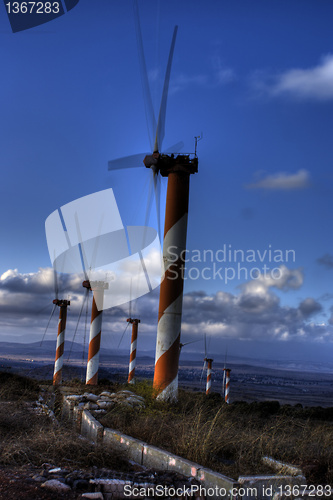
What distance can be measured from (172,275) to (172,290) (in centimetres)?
50

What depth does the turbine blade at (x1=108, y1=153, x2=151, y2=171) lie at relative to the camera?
15.3 m

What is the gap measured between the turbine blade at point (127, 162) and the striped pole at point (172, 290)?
5.38 ft

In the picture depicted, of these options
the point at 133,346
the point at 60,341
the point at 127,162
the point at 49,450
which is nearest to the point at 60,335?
the point at 60,341

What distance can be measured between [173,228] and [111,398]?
18.5ft

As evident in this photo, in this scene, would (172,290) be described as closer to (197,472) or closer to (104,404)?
(104,404)

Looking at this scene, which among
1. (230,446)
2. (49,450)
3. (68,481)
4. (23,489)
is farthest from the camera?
(230,446)

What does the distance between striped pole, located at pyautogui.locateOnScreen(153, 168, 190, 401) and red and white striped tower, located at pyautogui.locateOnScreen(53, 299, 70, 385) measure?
1099 centimetres

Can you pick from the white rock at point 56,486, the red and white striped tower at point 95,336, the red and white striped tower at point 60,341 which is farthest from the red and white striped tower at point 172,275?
the red and white striped tower at point 60,341

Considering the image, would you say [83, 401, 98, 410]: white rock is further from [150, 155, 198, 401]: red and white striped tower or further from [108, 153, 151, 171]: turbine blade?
[108, 153, 151, 171]: turbine blade

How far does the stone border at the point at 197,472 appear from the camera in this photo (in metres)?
5.29

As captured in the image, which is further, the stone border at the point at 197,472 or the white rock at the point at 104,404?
the white rock at the point at 104,404

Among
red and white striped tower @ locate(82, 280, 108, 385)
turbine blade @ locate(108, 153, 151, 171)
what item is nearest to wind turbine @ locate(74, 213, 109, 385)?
red and white striped tower @ locate(82, 280, 108, 385)

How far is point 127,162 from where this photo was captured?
51.4ft

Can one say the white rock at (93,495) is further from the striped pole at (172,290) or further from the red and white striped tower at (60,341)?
the red and white striped tower at (60,341)
